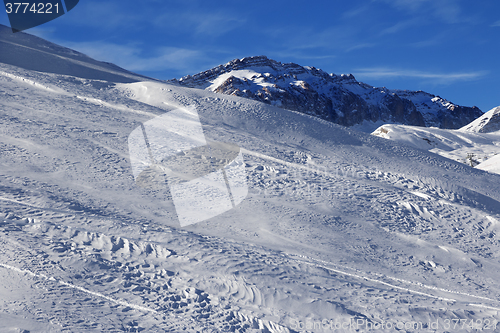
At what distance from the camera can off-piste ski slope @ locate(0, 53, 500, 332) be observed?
357cm

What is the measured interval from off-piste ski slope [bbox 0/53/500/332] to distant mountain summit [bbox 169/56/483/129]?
88218 millimetres

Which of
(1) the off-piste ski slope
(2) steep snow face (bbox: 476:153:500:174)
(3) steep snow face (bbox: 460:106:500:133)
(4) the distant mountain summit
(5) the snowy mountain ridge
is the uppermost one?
(4) the distant mountain summit

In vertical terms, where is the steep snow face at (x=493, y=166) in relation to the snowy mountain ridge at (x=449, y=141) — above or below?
below

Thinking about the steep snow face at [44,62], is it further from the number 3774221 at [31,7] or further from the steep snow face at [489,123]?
the steep snow face at [489,123]

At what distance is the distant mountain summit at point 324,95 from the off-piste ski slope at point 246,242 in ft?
289

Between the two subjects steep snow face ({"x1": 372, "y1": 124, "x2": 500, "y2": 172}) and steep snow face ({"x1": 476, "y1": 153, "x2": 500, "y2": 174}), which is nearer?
steep snow face ({"x1": 476, "y1": 153, "x2": 500, "y2": 174})

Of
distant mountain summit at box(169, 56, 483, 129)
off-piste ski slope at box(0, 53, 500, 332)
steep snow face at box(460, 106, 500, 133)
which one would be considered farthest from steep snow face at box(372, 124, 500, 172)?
distant mountain summit at box(169, 56, 483, 129)

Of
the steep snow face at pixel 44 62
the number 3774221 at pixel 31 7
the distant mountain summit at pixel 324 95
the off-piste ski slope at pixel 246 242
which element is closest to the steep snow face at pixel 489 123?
the off-piste ski slope at pixel 246 242

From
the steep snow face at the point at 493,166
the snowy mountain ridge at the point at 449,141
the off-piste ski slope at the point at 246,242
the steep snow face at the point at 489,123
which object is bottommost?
the off-piste ski slope at the point at 246,242

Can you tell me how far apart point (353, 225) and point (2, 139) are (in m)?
6.85

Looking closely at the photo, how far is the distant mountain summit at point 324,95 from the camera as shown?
106m

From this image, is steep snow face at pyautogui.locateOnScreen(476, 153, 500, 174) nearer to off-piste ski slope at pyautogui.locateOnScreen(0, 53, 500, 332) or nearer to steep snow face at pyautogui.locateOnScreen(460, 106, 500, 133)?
off-piste ski slope at pyautogui.locateOnScreen(0, 53, 500, 332)

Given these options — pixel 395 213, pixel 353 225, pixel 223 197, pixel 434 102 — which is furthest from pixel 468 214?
Result: pixel 434 102

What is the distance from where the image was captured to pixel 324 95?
417 ft
